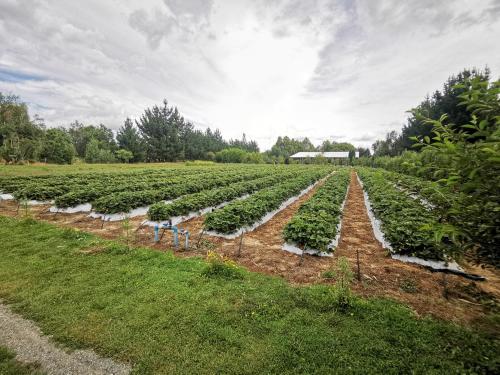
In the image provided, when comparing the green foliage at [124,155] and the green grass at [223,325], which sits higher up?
the green foliage at [124,155]

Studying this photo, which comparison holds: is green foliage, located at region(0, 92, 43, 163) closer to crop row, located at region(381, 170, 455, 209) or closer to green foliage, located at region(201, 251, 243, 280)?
green foliage, located at region(201, 251, 243, 280)

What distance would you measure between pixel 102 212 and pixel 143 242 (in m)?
4.47

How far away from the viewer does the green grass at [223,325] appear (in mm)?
3473

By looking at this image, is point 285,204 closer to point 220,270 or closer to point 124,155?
point 220,270

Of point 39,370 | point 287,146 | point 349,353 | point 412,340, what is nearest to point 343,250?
point 412,340

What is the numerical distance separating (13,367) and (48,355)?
386mm

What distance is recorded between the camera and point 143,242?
27.8 ft

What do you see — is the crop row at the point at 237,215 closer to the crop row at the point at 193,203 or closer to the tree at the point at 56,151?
the crop row at the point at 193,203

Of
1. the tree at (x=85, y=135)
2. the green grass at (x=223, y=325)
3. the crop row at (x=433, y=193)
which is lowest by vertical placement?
the green grass at (x=223, y=325)

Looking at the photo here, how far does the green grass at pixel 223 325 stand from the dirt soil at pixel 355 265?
0.66 metres

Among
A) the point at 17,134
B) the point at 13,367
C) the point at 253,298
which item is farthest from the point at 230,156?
the point at 13,367

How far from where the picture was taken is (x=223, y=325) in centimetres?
427

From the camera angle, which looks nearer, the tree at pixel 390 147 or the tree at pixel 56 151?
the tree at pixel 56 151

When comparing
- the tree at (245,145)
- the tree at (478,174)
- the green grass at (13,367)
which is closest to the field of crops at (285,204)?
the tree at (478,174)
